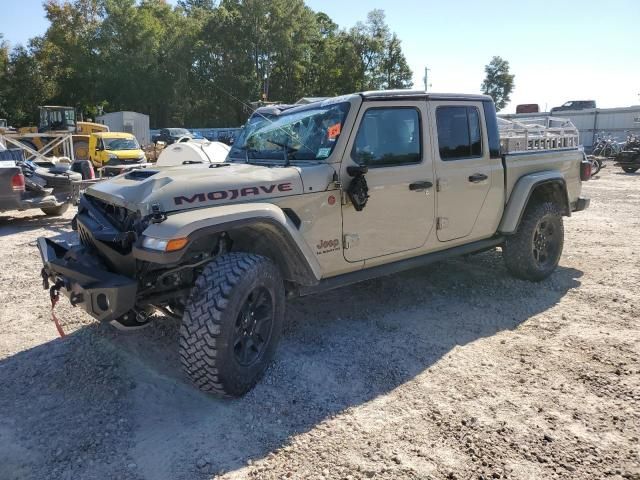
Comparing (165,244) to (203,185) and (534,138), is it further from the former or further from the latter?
(534,138)

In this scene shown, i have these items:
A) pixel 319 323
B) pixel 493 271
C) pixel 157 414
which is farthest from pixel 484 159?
pixel 157 414

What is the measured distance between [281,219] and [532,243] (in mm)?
3177

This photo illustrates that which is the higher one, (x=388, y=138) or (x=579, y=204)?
(x=388, y=138)

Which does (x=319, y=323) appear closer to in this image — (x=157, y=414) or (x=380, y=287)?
(x=380, y=287)

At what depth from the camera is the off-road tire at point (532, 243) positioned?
5297 mm

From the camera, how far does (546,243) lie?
5605mm

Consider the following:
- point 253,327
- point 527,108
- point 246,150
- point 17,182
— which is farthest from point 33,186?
point 527,108

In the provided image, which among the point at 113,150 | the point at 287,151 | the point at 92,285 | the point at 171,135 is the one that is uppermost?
the point at 171,135

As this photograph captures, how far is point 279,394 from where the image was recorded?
3.35 metres

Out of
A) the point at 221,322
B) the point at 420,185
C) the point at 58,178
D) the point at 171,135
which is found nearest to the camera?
the point at 221,322

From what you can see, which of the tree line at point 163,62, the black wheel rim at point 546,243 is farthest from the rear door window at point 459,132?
the tree line at point 163,62

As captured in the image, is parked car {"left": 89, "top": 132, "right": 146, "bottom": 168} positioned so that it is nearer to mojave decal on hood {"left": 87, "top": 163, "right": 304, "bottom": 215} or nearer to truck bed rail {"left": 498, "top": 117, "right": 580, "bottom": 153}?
truck bed rail {"left": 498, "top": 117, "right": 580, "bottom": 153}

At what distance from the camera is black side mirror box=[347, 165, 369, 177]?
12.0 ft

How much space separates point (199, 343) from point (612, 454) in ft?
7.43
